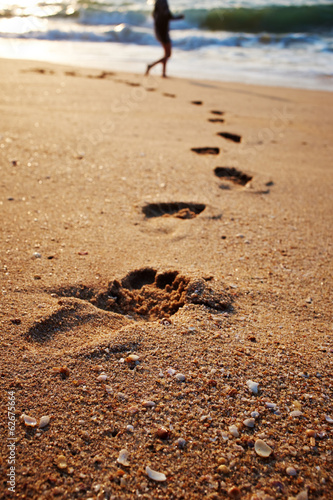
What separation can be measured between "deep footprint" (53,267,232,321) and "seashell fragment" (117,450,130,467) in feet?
1.88

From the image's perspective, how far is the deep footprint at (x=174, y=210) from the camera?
2334mm

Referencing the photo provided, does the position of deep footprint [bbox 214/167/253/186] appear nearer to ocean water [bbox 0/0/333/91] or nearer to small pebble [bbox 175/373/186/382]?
small pebble [bbox 175/373/186/382]

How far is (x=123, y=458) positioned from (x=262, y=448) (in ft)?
1.31

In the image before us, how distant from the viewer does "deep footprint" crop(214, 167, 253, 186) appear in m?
2.88

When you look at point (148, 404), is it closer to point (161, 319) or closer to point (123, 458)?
point (123, 458)

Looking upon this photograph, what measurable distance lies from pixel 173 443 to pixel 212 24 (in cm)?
1430

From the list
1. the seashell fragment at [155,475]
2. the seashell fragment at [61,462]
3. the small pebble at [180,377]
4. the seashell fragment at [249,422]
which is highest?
the small pebble at [180,377]

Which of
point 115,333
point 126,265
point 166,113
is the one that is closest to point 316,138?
point 166,113

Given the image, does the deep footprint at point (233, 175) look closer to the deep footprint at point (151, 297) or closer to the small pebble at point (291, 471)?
the deep footprint at point (151, 297)

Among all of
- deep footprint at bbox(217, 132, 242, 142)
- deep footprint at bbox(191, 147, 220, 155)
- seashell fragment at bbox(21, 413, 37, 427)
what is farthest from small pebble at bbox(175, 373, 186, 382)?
deep footprint at bbox(217, 132, 242, 142)

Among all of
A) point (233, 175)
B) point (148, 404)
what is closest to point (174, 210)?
point (233, 175)

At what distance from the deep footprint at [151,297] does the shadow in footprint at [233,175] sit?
1.37m

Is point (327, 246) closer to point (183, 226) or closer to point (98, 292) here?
point (183, 226)

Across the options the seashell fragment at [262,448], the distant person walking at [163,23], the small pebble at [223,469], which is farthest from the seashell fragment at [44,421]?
the distant person walking at [163,23]
